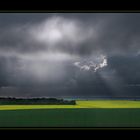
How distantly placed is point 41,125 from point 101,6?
134 cm

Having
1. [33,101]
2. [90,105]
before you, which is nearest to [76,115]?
[90,105]

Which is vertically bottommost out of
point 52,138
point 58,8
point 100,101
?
point 52,138

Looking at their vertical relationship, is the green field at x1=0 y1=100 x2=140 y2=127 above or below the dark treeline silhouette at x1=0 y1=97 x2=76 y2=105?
below

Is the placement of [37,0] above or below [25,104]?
above

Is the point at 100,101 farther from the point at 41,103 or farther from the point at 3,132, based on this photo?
the point at 3,132

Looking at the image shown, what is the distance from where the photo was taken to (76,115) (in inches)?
121

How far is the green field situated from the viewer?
284 centimetres

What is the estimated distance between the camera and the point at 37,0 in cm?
283

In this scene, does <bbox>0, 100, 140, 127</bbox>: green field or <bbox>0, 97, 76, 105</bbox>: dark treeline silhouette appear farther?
<bbox>0, 97, 76, 105</bbox>: dark treeline silhouette

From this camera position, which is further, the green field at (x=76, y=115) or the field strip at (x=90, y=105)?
the field strip at (x=90, y=105)

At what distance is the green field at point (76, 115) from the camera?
284 cm

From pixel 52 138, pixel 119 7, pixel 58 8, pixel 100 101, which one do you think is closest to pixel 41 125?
pixel 52 138

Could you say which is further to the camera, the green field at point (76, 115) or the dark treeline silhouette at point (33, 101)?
the dark treeline silhouette at point (33, 101)

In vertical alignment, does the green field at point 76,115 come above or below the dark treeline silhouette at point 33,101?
below
